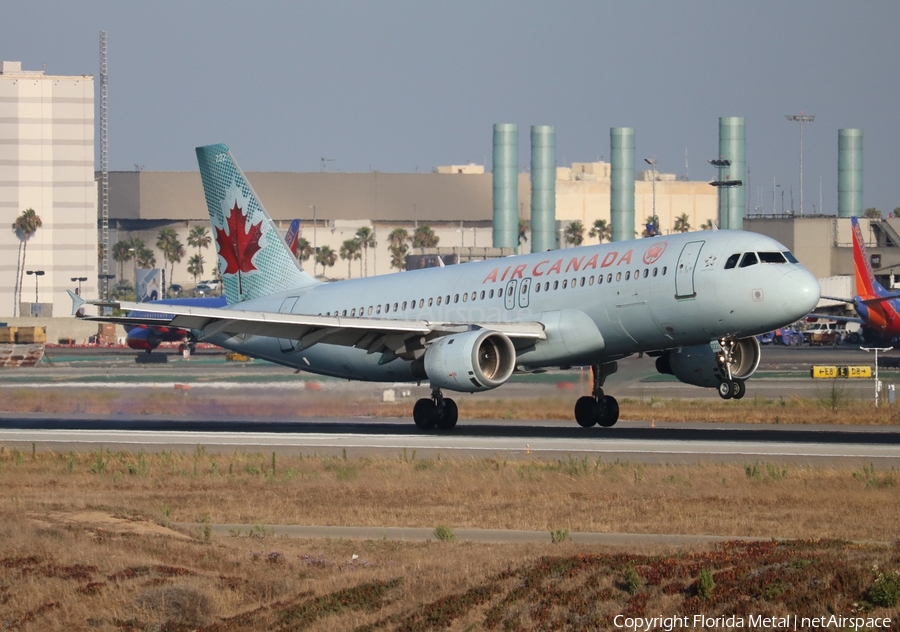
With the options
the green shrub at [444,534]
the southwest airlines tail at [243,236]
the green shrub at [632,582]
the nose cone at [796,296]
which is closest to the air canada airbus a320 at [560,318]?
the nose cone at [796,296]

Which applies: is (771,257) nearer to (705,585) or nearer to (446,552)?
(446,552)

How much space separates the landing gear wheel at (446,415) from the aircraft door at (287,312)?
6.06m

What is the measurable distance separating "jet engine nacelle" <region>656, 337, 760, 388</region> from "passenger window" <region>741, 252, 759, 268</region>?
279 cm

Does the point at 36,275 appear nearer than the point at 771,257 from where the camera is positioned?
No

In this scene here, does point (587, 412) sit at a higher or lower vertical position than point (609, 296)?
lower

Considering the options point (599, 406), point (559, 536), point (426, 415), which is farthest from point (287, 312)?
point (559, 536)

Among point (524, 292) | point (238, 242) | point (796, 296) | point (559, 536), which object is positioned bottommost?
point (559, 536)

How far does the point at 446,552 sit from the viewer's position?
56.3 feet

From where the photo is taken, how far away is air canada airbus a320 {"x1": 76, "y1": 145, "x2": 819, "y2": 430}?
33312 millimetres

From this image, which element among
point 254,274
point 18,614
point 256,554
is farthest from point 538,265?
point 18,614

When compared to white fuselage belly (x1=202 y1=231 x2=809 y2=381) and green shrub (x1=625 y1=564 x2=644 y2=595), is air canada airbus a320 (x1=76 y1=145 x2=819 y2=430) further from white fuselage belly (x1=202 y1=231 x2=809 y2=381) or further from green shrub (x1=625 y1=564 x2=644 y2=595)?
green shrub (x1=625 y1=564 x2=644 y2=595)

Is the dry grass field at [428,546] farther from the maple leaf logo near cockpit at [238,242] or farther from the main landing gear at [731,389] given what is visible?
the maple leaf logo near cockpit at [238,242]

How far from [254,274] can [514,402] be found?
33.1ft

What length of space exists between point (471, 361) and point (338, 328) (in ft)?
15.4
